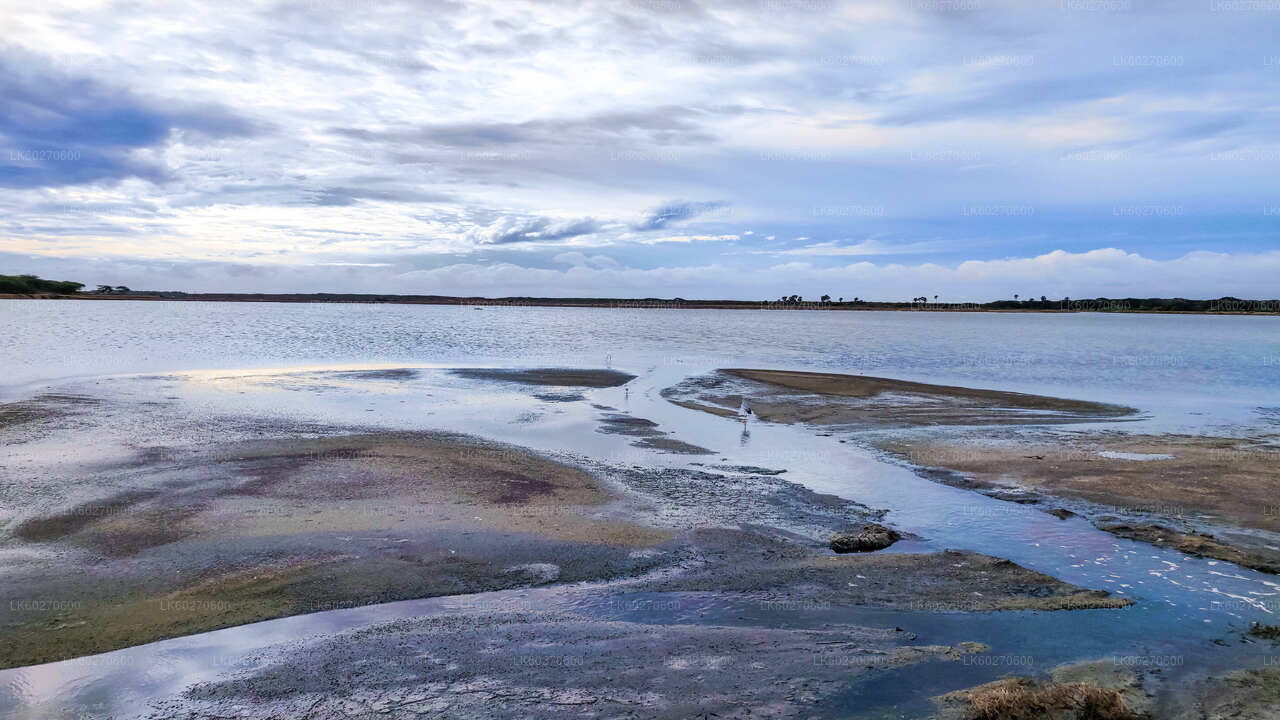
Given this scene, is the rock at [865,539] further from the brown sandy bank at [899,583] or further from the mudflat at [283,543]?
the mudflat at [283,543]

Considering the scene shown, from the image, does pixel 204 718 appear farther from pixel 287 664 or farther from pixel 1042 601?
pixel 1042 601

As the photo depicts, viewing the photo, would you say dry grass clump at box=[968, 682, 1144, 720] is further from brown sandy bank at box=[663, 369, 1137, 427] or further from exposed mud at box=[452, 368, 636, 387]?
exposed mud at box=[452, 368, 636, 387]

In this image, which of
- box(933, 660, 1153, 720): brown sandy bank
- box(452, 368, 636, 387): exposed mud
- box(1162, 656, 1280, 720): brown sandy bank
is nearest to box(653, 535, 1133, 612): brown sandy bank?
box(1162, 656, 1280, 720): brown sandy bank

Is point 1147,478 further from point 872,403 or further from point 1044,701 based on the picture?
point 872,403

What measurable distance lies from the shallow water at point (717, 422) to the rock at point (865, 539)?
27.8 inches

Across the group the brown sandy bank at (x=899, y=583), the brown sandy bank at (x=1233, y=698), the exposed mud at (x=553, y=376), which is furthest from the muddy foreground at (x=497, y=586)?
the exposed mud at (x=553, y=376)

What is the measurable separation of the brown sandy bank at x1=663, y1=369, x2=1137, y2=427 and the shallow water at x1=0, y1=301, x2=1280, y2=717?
186 cm

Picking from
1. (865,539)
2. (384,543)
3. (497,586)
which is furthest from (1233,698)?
(384,543)

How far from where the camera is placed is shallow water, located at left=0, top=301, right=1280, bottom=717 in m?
8.33

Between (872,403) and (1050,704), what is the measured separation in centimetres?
2349

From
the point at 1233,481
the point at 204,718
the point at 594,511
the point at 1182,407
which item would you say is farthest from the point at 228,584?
the point at 1182,407

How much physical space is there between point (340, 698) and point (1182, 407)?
1350 inches

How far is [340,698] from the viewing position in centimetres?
711

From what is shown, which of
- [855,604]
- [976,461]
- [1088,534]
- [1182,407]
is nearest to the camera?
[855,604]
